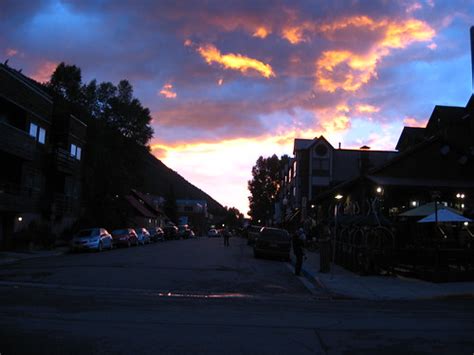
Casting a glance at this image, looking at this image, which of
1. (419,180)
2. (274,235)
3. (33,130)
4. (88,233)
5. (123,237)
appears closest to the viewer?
(419,180)

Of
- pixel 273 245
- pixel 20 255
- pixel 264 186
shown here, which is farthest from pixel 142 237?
pixel 264 186

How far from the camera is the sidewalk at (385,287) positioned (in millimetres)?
14112

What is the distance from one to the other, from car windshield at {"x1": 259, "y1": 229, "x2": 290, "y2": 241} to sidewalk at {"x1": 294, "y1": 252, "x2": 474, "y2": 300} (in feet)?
30.0

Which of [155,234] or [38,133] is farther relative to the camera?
[155,234]

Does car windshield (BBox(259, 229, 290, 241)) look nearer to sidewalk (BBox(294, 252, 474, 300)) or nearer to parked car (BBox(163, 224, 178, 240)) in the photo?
sidewalk (BBox(294, 252, 474, 300))

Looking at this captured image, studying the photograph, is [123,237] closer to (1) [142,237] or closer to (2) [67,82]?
(1) [142,237]

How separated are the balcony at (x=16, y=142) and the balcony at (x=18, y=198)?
212 centimetres

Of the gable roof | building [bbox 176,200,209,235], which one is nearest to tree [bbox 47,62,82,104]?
the gable roof

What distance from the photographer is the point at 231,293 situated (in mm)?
14133

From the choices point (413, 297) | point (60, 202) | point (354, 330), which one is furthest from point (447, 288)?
point (60, 202)

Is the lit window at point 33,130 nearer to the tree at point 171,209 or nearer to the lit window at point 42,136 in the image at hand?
the lit window at point 42,136

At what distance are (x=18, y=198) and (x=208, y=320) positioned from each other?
91.2 feet

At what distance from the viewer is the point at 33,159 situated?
34.9 m

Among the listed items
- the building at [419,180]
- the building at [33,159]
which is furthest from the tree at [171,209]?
the building at [419,180]
